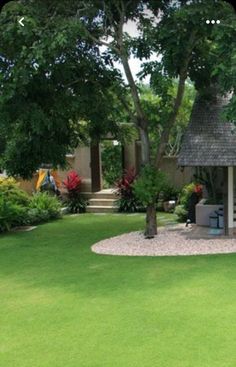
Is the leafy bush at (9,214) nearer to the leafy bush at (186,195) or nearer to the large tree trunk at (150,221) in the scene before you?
the large tree trunk at (150,221)

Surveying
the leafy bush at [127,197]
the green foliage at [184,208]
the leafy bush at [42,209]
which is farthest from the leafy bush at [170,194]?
the leafy bush at [42,209]

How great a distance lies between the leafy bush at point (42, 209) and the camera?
15.0 meters

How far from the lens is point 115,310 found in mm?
6445

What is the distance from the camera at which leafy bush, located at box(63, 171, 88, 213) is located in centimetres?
1731

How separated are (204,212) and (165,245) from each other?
7.60 ft

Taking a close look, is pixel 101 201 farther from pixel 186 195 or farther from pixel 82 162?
pixel 186 195

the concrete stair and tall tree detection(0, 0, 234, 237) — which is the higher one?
tall tree detection(0, 0, 234, 237)

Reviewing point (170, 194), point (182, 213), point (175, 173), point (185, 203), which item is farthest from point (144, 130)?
point (175, 173)

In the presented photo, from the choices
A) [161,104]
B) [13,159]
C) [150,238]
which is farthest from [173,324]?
[13,159]

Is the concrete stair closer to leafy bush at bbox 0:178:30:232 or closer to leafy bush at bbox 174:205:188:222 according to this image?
leafy bush at bbox 0:178:30:232

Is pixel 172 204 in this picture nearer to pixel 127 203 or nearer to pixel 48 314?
pixel 127 203

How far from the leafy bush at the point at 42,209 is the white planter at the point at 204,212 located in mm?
4962

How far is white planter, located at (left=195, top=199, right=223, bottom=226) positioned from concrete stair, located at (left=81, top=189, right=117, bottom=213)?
492 cm

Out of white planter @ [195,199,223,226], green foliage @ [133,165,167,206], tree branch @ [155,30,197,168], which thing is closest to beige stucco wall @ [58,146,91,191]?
white planter @ [195,199,223,226]
